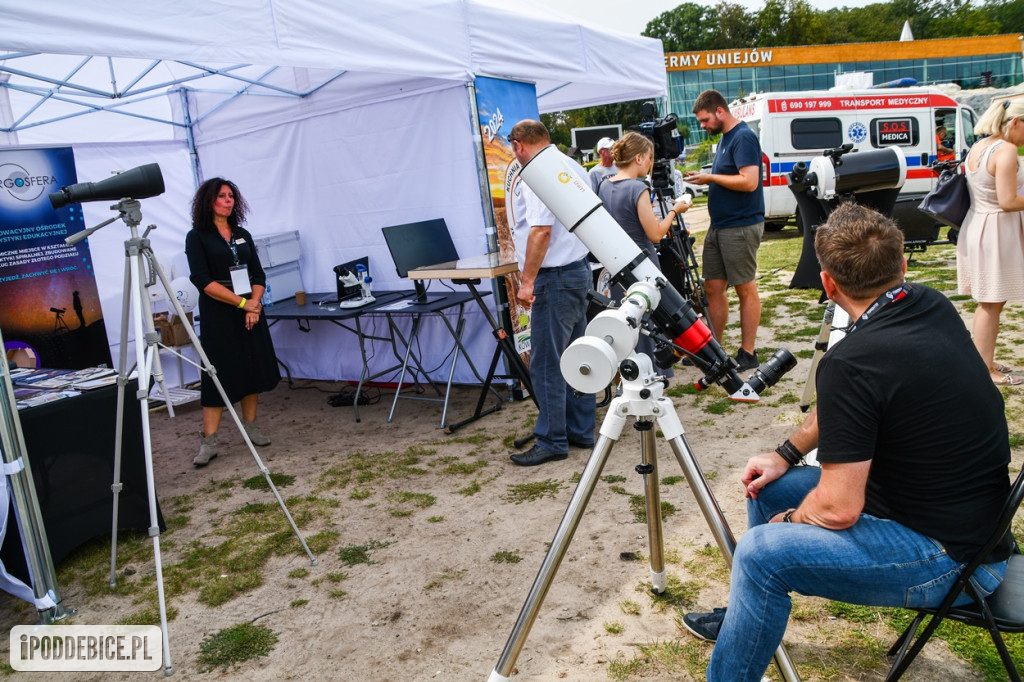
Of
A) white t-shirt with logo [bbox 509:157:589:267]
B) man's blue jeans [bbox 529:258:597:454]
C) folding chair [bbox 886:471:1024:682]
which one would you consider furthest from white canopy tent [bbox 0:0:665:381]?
folding chair [bbox 886:471:1024:682]

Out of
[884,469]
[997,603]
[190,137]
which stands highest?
[190,137]

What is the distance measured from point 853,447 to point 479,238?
3.97 metres

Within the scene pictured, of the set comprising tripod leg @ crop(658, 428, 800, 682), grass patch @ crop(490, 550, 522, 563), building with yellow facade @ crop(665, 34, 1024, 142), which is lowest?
grass patch @ crop(490, 550, 522, 563)

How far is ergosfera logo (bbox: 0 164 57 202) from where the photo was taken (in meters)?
4.87

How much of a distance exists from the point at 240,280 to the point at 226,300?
172mm

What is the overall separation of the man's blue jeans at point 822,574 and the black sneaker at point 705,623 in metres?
0.63

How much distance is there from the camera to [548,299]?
393 cm

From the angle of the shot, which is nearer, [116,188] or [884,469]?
[884,469]

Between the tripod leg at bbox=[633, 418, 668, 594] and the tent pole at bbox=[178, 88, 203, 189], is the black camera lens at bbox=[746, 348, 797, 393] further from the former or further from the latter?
the tent pole at bbox=[178, 88, 203, 189]

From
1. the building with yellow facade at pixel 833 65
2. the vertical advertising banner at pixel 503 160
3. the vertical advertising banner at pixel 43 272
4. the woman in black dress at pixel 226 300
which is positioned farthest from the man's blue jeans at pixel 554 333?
the building with yellow facade at pixel 833 65

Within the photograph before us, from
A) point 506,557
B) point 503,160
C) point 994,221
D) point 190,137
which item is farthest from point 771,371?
point 190,137

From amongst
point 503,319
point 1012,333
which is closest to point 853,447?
point 503,319

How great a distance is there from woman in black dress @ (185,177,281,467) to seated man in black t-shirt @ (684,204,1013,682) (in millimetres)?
3569

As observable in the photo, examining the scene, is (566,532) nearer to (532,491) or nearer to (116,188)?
(532,491)
